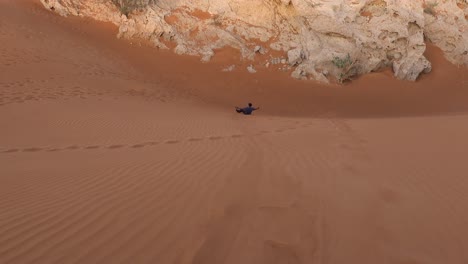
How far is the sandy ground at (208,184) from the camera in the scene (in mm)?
2426

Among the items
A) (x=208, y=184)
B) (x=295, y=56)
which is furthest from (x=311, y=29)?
(x=208, y=184)

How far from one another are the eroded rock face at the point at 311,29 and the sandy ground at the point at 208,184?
6.06 metres

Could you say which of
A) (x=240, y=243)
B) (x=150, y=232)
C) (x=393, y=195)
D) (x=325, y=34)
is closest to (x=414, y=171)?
(x=393, y=195)

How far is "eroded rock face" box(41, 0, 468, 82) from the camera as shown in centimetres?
1459

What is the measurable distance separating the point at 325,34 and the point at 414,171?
1238 cm

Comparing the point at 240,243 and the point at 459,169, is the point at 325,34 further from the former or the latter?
the point at 240,243

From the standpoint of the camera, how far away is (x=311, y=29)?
15398 mm

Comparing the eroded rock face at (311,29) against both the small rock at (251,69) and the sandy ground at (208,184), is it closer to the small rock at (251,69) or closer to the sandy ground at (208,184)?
the small rock at (251,69)


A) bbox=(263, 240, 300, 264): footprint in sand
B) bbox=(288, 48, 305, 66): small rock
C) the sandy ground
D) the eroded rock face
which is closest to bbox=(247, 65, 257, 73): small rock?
the eroded rock face

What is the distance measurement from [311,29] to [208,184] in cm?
1356

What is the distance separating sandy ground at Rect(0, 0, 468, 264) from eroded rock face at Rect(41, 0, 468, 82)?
6.06m

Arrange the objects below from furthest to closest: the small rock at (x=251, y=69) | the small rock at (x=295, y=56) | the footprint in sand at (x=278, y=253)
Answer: the small rock at (x=295, y=56) → the small rock at (x=251, y=69) → the footprint in sand at (x=278, y=253)

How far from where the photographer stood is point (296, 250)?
2398 mm

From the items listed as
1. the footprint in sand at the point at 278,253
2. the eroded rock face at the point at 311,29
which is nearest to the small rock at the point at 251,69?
the eroded rock face at the point at 311,29
